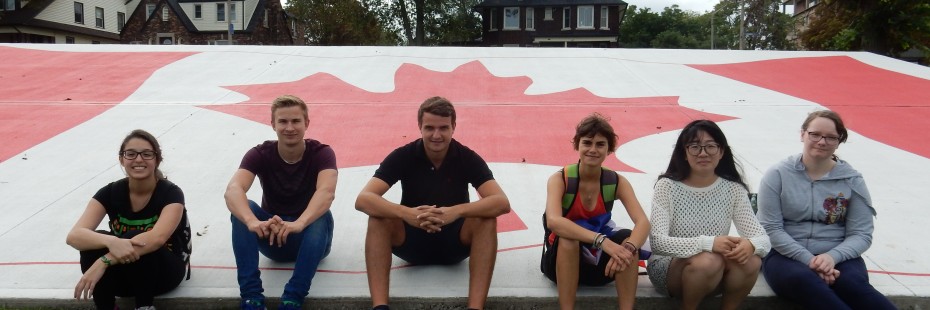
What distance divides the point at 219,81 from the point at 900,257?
676cm

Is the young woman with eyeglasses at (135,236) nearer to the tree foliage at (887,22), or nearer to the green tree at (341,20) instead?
the tree foliage at (887,22)

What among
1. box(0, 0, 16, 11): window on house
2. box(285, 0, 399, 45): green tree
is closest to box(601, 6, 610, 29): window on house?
box(285, 0, 399, 45): green tree

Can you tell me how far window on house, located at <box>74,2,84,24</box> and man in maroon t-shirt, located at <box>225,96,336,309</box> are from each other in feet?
114

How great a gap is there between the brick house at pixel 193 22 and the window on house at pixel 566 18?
16.0 meters

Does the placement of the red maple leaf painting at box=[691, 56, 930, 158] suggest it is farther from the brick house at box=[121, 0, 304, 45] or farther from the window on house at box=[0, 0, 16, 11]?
the window on house at box=[0, 0, 16, 11]

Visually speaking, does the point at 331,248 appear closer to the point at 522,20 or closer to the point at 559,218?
the point at 559,218

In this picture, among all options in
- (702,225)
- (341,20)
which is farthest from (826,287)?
(341,20)

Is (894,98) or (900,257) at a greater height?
A: (894,98)

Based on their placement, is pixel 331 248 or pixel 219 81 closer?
pixel 331 248

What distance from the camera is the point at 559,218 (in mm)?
2836

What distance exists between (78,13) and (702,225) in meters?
36.4

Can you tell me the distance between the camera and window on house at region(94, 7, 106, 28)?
34281 mm

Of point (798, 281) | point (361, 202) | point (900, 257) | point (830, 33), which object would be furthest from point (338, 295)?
point (830, 33)

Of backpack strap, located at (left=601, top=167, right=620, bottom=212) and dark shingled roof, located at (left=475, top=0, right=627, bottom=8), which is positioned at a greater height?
dark shingled roof, located at (left=475, top=0, right=627, bottom=8)
